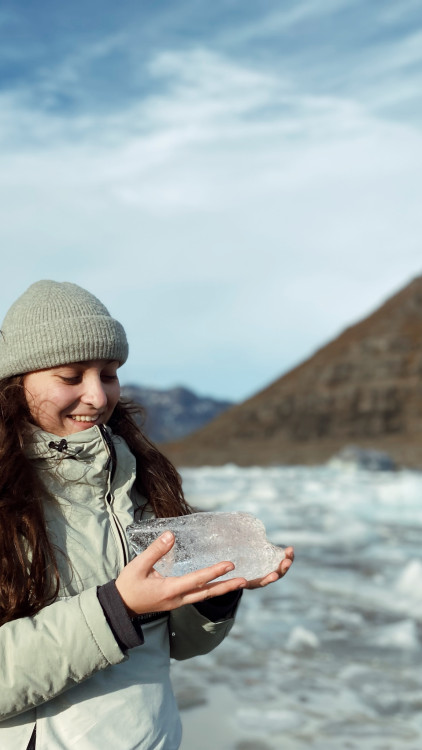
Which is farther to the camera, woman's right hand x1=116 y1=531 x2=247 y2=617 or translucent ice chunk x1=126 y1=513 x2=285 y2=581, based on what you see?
translucent ice chunk x1=126 y1=513 x2=285 y2=581

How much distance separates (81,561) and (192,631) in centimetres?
35

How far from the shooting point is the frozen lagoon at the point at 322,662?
3.96 meters

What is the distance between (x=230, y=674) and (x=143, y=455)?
10.6 feet

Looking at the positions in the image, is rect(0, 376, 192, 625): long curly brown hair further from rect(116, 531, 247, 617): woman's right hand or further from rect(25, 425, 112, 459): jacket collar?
rect(116, 531, 247, 617): woman's right hand

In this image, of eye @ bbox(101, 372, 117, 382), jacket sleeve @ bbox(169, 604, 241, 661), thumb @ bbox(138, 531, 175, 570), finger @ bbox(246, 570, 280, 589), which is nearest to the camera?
thumb @ bbox(138, 531, 175, 570)

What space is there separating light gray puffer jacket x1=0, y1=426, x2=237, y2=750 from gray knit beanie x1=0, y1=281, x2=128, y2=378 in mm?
175

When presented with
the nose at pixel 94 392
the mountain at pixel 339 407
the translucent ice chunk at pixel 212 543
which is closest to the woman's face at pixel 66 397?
the nose at pixel 94 392

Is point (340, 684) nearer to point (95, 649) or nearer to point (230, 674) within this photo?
point (230, 674)

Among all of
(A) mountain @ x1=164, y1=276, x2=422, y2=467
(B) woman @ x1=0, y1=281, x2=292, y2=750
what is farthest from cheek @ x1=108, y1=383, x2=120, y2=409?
(A) mountain @ x1=164, y1=276, x2=422, y2=467

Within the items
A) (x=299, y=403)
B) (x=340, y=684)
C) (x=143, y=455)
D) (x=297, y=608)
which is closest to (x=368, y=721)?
(x=340, y=684)

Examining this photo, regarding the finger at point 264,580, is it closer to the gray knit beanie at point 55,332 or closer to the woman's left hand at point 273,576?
the woman's left hand at point 273,576

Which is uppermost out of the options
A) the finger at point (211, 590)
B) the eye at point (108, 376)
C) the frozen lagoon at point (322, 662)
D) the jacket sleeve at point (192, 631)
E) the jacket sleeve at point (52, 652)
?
the eye at point (108, 376)

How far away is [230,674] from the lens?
15.7 ft

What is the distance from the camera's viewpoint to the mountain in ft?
106
